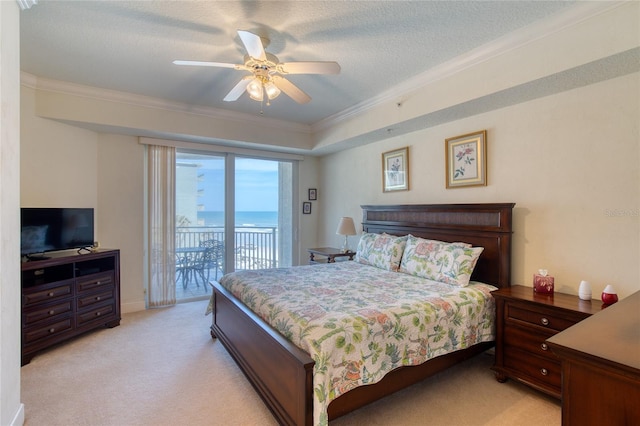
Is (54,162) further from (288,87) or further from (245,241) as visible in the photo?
(288,87)

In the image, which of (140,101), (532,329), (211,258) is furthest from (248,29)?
(211,258)

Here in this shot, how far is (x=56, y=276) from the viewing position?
3.12 metres

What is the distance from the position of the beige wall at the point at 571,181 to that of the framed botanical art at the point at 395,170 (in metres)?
0.63

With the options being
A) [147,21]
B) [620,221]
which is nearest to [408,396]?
[620,221]

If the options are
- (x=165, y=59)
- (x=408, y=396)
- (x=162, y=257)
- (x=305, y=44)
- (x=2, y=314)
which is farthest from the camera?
(x=162, y=257)

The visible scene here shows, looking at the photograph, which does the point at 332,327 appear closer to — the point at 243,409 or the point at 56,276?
the point at 243,409

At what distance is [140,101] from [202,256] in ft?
7.59

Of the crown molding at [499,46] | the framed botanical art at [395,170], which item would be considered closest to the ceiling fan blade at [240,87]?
the crown molding at [499,46]

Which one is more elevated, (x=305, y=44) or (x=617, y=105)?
(x=305, y=44)

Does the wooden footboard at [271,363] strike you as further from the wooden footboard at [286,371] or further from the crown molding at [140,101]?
the crown molding at [140,101]

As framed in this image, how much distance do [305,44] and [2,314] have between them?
104 inches

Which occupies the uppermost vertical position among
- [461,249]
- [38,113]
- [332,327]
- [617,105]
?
[38,113]

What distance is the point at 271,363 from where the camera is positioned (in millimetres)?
1994

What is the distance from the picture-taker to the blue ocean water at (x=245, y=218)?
15.5 feet
